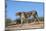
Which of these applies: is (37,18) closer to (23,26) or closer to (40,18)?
(40,18)

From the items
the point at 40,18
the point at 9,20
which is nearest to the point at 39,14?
the point at 40,18

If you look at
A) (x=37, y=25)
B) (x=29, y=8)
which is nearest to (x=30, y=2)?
(x=29, y=8)

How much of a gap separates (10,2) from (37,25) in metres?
0.41

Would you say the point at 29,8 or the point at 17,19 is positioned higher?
the point at 29,8

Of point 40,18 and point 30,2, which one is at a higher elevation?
point 30,2

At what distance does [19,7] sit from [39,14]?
0.25 meters

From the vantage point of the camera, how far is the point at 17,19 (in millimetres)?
1071

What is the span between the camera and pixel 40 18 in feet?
3.67

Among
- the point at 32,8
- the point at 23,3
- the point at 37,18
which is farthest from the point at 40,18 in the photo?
the point at 23,3

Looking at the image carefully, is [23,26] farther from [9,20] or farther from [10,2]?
[10,2]

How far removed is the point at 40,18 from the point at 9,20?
364 millimetres

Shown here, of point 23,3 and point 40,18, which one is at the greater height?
point 23,3

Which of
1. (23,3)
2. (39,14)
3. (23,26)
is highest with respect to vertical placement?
(23,3)
